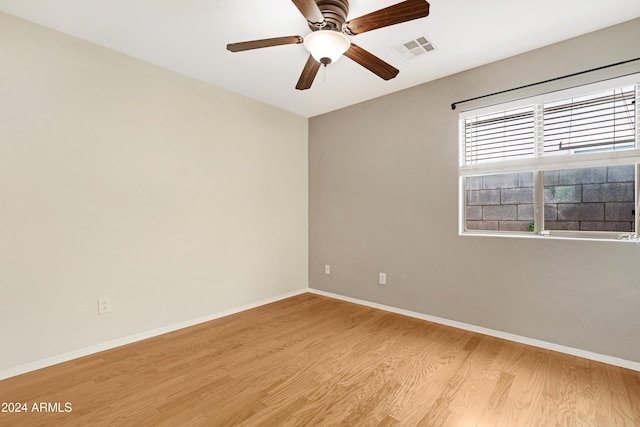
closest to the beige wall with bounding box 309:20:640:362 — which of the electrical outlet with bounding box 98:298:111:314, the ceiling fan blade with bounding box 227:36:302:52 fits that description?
the ceiling fan blade with bounding box 227:36:302:52

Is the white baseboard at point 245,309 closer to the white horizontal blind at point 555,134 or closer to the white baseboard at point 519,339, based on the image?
the white baseboard at point 519,339

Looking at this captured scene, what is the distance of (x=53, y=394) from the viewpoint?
1.86 meters

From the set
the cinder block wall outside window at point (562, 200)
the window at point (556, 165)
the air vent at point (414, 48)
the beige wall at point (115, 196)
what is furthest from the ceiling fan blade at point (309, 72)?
the cinder block wall outside window at point (562, 200)

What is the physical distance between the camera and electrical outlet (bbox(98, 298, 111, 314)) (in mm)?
2445

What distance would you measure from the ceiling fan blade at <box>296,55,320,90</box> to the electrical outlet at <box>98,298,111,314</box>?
2431 mm

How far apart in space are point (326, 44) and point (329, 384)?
7.20ft

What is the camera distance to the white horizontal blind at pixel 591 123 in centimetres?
224

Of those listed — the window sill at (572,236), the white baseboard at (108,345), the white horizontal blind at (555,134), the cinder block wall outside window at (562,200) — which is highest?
the white horizontal blind at (555,134)

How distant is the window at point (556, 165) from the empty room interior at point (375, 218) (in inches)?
0.7

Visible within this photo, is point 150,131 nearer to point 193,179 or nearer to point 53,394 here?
point 193,179

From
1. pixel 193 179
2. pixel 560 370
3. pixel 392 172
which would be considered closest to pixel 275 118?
pixel 193 179

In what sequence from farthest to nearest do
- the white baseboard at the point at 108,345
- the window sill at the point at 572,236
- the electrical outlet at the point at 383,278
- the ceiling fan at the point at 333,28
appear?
the electrical outlet at the point at 383,278 → the window sill at the point at 572,236 → the white baseboard at the point at 108,345 → the ceiling fan at the point at 333,28

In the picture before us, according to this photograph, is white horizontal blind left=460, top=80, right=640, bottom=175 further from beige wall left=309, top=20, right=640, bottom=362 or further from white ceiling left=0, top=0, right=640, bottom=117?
white ceiling left=0, top=0, right=640, bottom=117

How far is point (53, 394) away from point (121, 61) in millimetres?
2582
